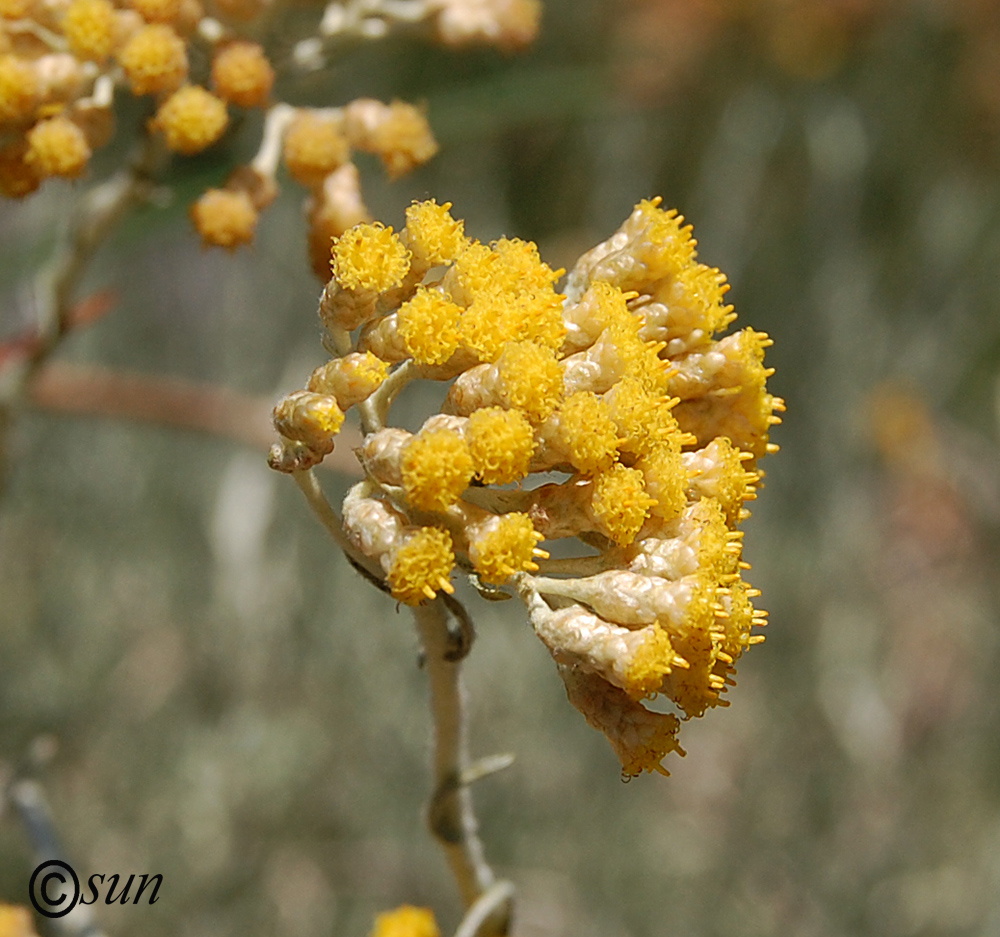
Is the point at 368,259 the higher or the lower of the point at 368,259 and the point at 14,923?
the higher

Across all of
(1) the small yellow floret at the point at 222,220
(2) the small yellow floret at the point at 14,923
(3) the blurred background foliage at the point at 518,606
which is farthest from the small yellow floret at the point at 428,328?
(3) the blurred background foliage at the point at 518,606

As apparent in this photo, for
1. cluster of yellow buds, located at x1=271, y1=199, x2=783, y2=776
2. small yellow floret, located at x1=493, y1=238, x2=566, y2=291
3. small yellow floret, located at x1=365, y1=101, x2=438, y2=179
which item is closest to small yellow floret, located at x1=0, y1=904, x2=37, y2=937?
cluster of yellow buds, located at x1=271, y1=199, x2=783, y2=776

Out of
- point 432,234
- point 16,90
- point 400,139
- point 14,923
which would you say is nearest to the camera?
point 432,234

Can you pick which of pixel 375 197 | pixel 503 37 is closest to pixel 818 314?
pixel 375 197

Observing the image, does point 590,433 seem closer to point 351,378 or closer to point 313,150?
point 351,378

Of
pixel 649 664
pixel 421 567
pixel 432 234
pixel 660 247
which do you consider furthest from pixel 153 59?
pixel 649 664

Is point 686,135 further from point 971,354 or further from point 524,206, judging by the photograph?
point 971,354
